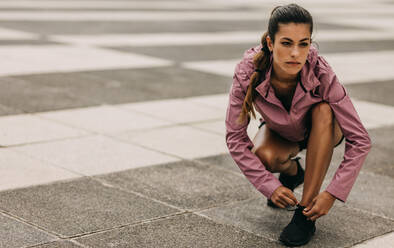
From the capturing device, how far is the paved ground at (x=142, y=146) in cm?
396

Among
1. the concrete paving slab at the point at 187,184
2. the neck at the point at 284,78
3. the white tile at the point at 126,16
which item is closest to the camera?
the neck at the point at 284,78

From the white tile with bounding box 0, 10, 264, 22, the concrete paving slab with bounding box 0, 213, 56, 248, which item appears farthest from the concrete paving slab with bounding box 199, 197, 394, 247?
the white tile with bounding box 0, 10, 264, 22

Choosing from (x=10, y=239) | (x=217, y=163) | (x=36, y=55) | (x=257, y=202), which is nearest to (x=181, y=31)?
(x=36, y=55)

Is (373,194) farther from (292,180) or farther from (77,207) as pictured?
(77,207)

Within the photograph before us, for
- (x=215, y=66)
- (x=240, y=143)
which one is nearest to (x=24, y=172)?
(x=240, y=143)

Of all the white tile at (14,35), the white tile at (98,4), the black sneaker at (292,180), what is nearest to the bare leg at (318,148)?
the black sneaker at (292,180)

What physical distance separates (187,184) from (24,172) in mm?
1035

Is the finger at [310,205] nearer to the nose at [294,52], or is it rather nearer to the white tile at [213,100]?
the nose at [294,52]

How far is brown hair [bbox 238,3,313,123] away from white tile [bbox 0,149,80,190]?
1414 millimetres

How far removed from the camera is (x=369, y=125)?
669 centimetres

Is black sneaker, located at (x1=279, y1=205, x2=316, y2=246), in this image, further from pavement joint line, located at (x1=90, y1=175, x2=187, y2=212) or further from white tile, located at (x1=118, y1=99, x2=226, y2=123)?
white tile, located at (x1=118, y1=99, x2=226, y2=123)

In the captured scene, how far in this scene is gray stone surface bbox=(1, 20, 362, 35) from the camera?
1202 cm

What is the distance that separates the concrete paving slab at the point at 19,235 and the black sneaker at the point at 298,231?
118cm

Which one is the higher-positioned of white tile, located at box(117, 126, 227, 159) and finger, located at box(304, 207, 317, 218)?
finger, located at box(304, 207, 317, 218)
